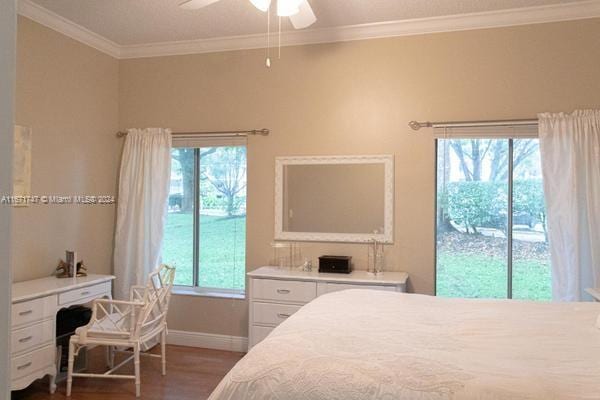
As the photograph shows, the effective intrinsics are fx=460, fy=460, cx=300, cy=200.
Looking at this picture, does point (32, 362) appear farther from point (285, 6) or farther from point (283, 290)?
point (285, 6)

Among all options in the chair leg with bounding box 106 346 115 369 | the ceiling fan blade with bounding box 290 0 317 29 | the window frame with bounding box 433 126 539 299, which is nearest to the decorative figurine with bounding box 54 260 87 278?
the chair leg with bounding box 106 346 115 369

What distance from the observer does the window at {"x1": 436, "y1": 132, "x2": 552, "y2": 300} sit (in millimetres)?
3775

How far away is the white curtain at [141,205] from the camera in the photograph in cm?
438

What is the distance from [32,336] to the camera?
3129mm

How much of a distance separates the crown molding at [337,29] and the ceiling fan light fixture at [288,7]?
4.34ft

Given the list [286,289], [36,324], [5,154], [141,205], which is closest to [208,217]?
[141,205]

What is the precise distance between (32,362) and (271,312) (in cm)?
171

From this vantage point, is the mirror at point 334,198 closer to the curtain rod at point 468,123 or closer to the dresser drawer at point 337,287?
the curtain rod at point 468,123

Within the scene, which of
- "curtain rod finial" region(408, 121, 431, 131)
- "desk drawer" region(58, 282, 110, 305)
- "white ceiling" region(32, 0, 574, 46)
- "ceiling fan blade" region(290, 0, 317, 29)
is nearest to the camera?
"ceiling fan blade" region(290, 0, 317, 29)

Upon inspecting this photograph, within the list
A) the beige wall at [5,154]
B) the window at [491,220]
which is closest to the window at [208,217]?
the window at [491,220]

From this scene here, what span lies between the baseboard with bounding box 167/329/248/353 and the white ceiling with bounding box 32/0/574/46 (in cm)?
282

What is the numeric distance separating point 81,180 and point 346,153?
7.92 ft

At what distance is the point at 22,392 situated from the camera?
328 cm

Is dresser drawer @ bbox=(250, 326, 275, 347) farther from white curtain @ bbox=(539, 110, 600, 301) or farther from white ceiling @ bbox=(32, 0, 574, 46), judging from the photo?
white ceiling @ bbox=(32, 0, 574, 46)
